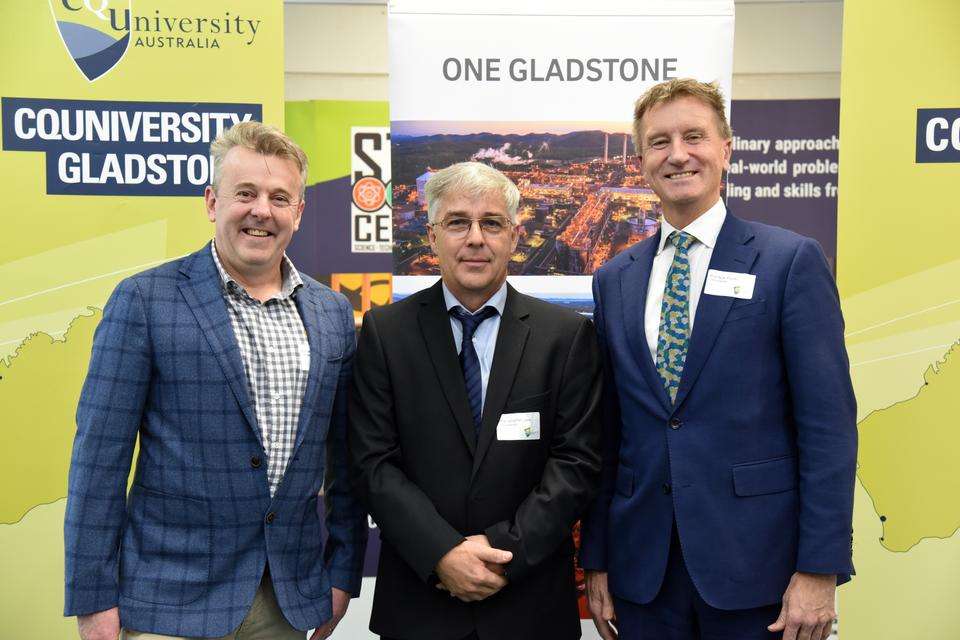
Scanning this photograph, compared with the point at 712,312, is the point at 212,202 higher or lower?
higher

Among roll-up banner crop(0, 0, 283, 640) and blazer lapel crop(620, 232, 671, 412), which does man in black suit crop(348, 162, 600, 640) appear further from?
roll-up banner crop(0, 0, 283, 640)

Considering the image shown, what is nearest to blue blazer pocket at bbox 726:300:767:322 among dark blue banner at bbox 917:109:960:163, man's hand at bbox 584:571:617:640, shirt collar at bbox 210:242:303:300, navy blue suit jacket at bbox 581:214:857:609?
navy blue suit jacket at bbox 581:214:857:609

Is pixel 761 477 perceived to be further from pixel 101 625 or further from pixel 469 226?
pixel 101 625

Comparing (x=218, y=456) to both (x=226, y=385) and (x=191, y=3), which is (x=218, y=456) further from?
(x=191, y=3)

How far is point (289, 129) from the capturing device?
19.5ft

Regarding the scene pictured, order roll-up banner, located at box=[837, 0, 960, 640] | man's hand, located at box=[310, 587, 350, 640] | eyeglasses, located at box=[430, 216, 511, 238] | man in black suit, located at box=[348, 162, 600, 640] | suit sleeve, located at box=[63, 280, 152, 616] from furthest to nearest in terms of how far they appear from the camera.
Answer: roll-up banner, located at box=[837, 0, 960, 640] → man's hand, located at box=[310, 587, 350, 640] → eyeglasses, located at box=[430, 216, 511, 238] → man in black suit, located at box=[348, 162, 600, 640] → suit sleeve, located at box=[63, 280, 152, 616]

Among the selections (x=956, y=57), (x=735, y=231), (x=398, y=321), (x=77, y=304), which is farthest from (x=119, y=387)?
(x=956, y=57)

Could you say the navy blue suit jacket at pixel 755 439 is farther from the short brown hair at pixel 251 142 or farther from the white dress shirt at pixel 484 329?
the short brown hair at pixel 251 142

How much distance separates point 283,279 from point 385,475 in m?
0.62

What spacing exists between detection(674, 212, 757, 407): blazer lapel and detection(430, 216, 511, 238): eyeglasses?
1.87 ft

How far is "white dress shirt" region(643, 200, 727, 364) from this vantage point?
218 cm

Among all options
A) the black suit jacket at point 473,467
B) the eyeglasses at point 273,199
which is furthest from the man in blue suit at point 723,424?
the eyeglasses at point 273,199

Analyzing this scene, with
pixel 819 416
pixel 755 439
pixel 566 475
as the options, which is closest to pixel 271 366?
pixel 566 475

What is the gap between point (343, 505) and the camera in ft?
7.66
